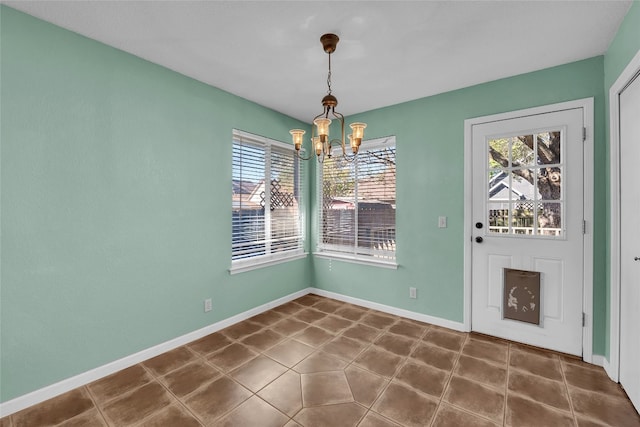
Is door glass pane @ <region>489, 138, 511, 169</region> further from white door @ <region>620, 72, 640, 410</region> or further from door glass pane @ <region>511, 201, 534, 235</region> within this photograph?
white door @ <region>620, 72, 640, 410</region>

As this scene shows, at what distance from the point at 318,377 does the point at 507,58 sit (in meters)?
2.97

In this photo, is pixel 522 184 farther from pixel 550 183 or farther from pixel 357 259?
pixel 357 259

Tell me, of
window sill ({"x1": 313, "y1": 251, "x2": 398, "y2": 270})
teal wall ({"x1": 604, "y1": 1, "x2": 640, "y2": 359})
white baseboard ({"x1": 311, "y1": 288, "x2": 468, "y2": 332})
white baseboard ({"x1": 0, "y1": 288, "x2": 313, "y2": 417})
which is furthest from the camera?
window sill ({"x1": 313, "y1": 251, "x2": 398, "y2": 270})

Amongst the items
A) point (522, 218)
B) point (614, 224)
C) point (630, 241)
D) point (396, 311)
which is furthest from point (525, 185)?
point (396, 311)

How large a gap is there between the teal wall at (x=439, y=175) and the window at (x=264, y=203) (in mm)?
1061

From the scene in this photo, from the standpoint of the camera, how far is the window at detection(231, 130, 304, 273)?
126 inches

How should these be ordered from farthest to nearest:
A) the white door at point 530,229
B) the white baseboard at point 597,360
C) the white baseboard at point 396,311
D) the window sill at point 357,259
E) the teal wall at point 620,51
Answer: the window sill at point 357,259
the white baseboard at point 396,311
the white door at point 530,229
the white baseboard at point 597,360
the teal wall at point 620,51

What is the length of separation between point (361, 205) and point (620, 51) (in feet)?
8.30

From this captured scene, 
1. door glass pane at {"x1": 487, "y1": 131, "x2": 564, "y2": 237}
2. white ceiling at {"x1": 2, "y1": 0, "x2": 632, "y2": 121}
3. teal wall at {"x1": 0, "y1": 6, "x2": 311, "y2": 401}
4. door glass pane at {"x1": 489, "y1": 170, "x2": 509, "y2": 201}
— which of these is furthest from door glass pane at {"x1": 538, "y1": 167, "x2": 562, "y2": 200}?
teal wall at {"x1": 0, "y1": 6, "x2": 311, "y2": 401}

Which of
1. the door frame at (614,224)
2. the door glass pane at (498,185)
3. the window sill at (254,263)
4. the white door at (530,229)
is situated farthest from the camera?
the window sill at (254,263)

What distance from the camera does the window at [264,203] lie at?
3195 mm

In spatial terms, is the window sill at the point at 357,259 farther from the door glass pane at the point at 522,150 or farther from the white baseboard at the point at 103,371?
the door glass pane at the point at 522,150

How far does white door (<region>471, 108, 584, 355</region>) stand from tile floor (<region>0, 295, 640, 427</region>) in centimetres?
23

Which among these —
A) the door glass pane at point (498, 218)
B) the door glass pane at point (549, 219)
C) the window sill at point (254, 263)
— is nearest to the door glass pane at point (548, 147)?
the door glass pane at point (549, 219)
